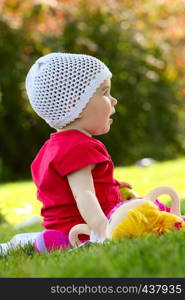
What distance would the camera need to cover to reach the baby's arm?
3.57 meters

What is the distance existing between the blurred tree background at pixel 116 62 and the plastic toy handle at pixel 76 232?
12.9 m

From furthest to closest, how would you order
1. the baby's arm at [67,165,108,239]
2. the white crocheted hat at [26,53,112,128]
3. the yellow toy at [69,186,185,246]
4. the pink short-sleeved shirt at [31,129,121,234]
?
1. the white crocheted hat at [26,53,112,128]
2. the pink short-sleeved shirt at [31,129,121,234]
3. the baby's arm at [67,165,108,239]
4. the yellow toy at [69,186,185,246]

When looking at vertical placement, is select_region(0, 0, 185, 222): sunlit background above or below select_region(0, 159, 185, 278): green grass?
below

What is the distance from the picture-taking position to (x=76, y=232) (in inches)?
144

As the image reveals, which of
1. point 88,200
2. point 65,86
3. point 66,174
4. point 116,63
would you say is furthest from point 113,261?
point 116,63

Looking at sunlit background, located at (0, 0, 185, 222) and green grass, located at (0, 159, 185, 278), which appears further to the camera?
sunlit background, located at (0, 0, 185, 222)

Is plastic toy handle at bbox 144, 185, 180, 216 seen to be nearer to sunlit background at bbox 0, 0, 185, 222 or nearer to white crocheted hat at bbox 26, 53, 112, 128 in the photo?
white crocheted hat at bbox 26, 53, 112, 128

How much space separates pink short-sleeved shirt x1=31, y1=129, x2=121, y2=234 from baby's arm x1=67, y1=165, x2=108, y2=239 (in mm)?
50

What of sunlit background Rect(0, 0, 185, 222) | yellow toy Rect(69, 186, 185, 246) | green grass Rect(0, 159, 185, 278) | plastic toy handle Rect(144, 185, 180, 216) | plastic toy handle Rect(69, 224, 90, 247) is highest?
green grass Rect(0, 159, 185, 278)

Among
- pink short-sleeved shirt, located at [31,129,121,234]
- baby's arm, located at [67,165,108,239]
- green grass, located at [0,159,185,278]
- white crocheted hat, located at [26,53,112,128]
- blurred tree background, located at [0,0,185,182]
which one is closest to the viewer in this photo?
green grass, located at [0,159,185,278]

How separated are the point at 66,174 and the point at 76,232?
333 mm

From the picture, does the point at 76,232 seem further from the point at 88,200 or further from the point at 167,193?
the point at 167,193

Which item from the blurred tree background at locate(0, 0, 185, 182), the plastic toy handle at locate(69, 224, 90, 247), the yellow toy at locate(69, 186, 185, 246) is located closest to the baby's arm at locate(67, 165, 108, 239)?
the plastic toy handle at locate(69, 224, 90, 247)

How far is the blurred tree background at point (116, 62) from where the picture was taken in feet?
56.1
